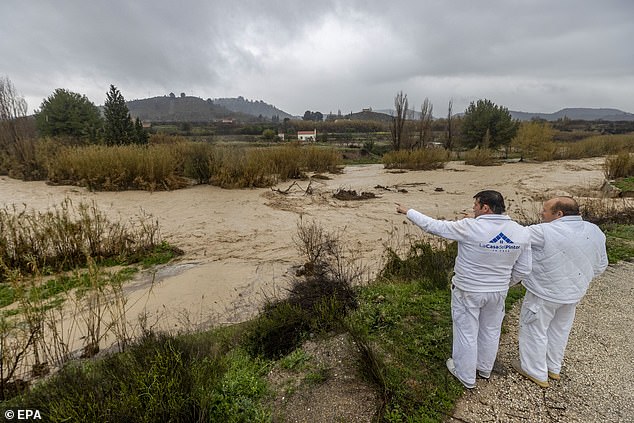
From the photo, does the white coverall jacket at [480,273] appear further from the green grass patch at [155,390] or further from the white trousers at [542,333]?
the green grass patch at [155,390]

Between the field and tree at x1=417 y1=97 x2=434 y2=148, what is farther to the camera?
tree at x1=417 y1=97 x2=434 y2=148

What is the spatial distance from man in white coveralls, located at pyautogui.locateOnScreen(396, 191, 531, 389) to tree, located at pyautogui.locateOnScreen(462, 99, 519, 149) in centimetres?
2829

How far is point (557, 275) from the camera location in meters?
2.40

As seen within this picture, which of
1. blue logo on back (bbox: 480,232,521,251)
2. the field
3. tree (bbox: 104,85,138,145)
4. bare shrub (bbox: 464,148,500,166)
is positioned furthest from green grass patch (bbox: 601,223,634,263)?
tree (bbox: 104,85,138,145)

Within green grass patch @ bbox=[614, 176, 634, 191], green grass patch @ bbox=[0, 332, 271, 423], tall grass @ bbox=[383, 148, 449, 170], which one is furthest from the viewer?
tall grass @ bbox=[383, 148, 449, 170]

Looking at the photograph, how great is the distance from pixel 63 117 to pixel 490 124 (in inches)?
1360

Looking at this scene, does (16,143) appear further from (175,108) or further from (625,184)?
(175,108)

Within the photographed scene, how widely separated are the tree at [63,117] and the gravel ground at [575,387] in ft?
91.1

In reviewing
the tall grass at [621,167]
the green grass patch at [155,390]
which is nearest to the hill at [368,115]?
the tall grass at [621,167]

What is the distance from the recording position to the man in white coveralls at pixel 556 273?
2.39 meters

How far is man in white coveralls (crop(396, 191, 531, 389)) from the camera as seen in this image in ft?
7.46

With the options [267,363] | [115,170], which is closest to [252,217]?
[115,170]

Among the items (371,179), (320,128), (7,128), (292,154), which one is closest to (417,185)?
(371,179)

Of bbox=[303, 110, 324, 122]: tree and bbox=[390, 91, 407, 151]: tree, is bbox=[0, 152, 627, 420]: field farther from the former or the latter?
bbox=[303, 110, 324, 122]: tree
